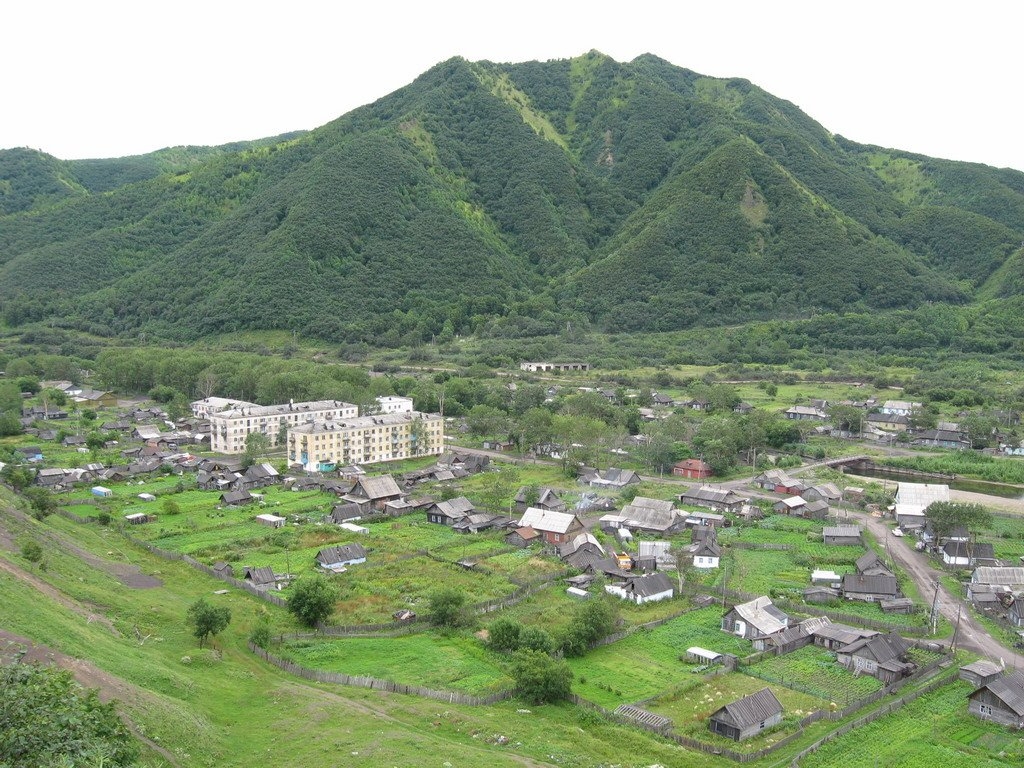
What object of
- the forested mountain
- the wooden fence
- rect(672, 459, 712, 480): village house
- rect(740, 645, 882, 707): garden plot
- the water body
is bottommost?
the water body

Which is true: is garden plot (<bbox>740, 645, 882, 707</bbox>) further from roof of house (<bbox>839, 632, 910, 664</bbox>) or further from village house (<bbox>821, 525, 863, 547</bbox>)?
village house (<bbox>821, 525, 863, 547</bbox>)

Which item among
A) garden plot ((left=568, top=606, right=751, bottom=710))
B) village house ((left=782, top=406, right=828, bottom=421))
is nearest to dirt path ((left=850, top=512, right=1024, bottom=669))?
garden plot ((left=568, top=606, right=751, bottom=710))

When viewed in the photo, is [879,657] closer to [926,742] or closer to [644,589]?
[926,742]

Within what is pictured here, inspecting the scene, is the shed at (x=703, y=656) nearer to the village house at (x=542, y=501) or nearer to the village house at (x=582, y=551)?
the village house at (x=582, y=551)

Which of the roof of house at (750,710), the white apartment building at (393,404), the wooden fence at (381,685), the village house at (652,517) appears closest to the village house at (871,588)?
the village house at (652,517)

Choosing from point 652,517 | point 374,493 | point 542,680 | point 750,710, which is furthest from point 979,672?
point 374,493

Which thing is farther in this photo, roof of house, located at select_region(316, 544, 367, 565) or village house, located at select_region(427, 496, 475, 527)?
village house, located at select_region(427, 496, 475, 527)

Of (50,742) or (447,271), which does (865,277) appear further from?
(50,742)

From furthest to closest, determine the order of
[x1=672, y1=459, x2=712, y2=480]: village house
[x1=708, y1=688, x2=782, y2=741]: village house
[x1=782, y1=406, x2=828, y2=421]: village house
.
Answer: [x1=782, y1=406, x2=828, y2=421]: village house
[x1=672, y1=459, x2=712, y2=480]: village house
[x1=708, y1=688, x2=782, y2=741]: village house
